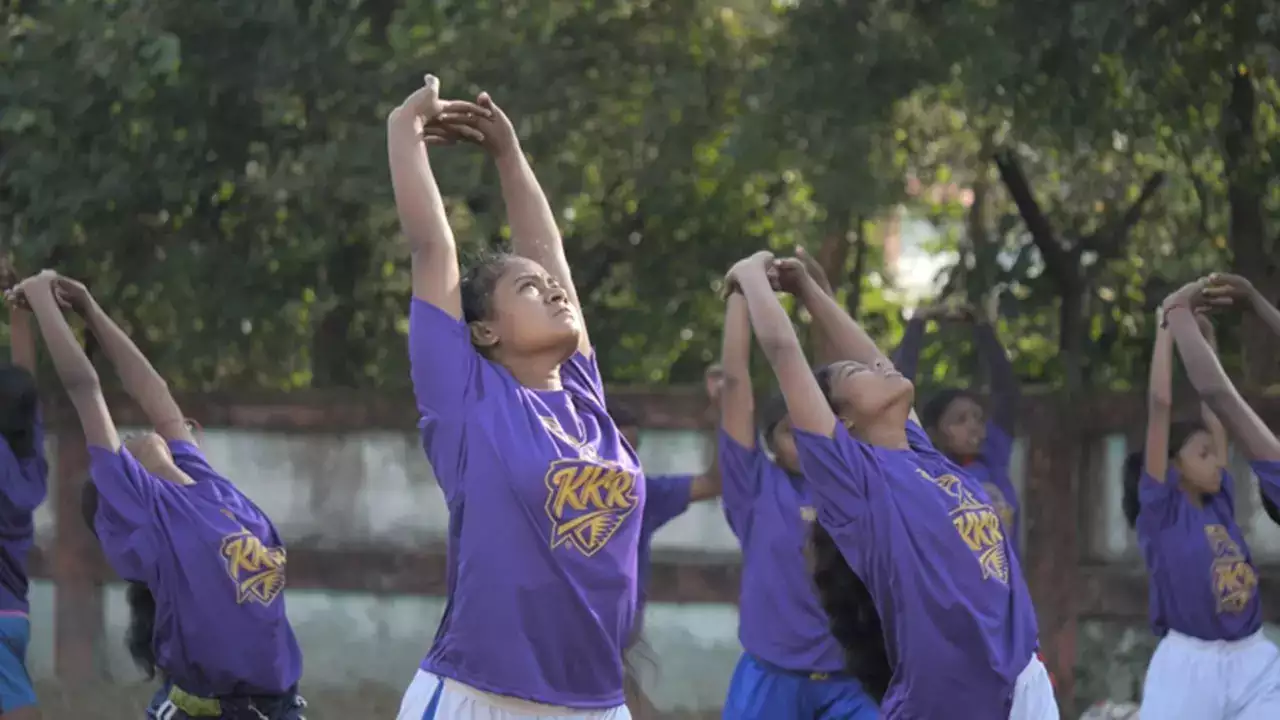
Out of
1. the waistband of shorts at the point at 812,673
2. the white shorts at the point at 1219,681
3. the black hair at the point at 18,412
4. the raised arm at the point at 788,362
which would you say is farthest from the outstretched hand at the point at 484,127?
the white shorts at the point at 1219,681

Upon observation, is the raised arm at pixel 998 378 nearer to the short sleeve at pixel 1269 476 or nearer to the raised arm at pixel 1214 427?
the raised arm at pixel 1214 427

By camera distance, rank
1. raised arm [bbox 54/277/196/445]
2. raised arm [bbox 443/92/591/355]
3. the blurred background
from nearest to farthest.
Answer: raised arm [bbox 443/92/591/355] → raised arm [bbox 54/277/196/445] → the blurred background

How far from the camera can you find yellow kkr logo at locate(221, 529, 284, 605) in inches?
203

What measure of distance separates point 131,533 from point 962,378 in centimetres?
442

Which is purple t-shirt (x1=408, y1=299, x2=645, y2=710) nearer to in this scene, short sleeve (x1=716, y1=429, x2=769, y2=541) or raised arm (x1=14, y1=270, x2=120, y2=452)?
raised arm (x1=14, y1=270, x2=120, y2=452)

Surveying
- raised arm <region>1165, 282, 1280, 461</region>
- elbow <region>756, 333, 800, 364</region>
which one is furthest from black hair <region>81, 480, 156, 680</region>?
raised arm <region>1165, 282, 1280, 461</region>

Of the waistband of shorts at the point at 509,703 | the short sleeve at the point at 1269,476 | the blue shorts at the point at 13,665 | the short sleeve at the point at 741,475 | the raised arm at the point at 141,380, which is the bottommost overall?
the blue shorts at the point at 13,665

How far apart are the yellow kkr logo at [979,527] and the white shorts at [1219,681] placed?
2.08 m

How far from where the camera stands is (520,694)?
3494 millimetres

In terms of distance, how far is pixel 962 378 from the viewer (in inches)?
326

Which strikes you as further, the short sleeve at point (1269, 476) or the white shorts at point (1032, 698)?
the short sleeve at point (1269, 476)

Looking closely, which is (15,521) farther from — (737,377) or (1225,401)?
(1225,401)

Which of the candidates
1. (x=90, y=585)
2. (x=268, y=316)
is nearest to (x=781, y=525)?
(x=268, y=316)

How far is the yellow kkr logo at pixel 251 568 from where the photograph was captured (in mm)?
5148
